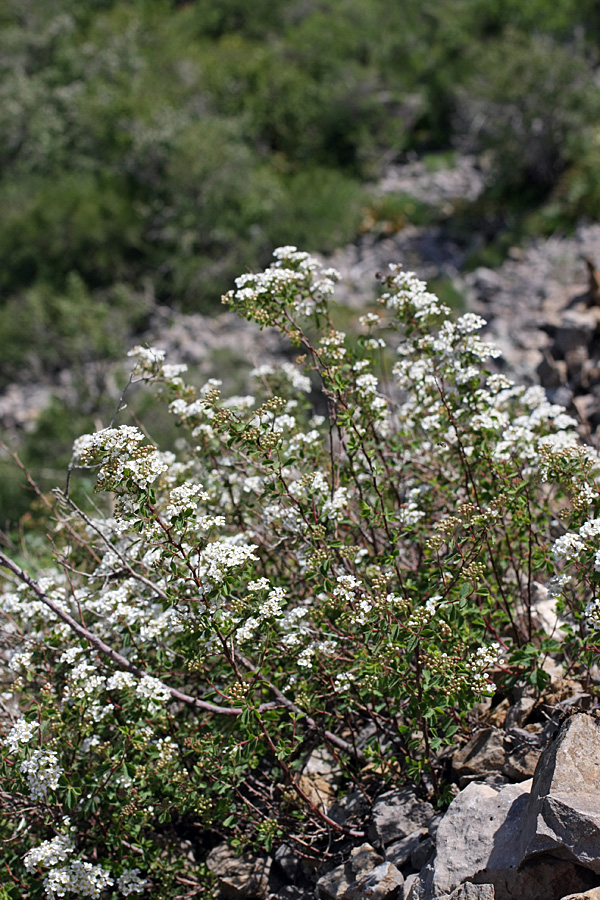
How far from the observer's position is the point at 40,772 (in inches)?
114

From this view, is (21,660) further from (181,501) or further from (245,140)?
(245,140)

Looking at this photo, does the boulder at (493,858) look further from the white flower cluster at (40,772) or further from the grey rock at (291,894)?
the white flower cluster at (40,772)

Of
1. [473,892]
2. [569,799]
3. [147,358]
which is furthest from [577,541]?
[147,358]

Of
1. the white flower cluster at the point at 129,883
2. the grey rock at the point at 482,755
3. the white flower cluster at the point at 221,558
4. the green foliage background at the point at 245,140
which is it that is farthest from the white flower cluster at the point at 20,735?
the green foliage background at the point at 245,140

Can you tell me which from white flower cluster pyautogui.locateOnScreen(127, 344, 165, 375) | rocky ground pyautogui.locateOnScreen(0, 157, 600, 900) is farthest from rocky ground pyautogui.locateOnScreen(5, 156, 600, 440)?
white flower cluster pyautogui.locateOnScreen(127, 344, 165, 375)

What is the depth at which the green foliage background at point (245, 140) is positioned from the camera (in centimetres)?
1417

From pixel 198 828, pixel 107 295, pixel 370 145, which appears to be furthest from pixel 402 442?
pixel 370 145

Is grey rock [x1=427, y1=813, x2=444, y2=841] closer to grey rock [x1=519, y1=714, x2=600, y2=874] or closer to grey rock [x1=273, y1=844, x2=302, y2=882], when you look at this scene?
grey rock [x1=519, y1=714, x2=600, y2=874]

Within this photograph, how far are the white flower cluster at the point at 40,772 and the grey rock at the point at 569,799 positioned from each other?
1760 millimetres

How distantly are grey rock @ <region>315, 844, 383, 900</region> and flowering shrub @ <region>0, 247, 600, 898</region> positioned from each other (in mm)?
133

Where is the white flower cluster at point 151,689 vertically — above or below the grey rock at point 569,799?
above

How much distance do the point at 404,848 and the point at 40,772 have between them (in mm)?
1507

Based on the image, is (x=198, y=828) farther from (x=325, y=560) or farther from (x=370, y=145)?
(x=370, y=145)

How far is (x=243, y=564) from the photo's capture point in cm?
294
